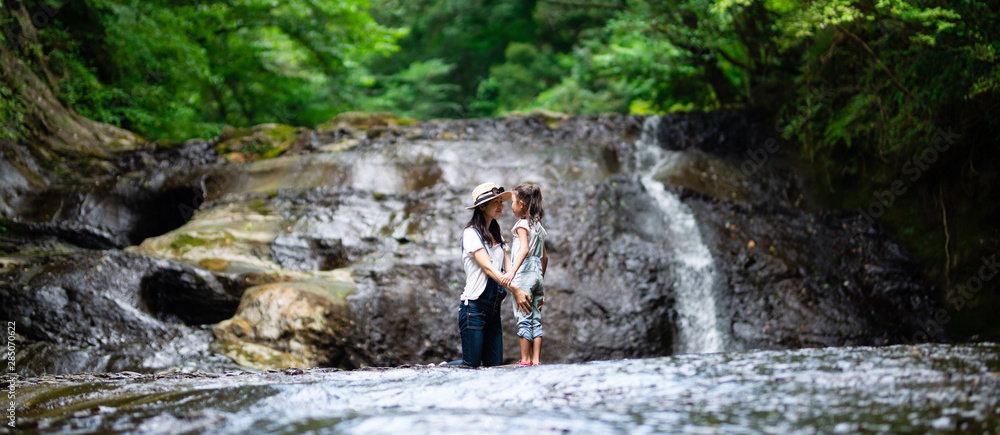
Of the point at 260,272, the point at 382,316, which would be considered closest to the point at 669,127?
the point at 382,316

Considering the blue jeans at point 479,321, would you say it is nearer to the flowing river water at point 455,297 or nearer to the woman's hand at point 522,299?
the woman's hand at point 522,299

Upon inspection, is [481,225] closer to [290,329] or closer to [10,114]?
[290,329]

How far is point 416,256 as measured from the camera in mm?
8680

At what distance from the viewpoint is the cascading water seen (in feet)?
26.7

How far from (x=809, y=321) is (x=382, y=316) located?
17.8 feet

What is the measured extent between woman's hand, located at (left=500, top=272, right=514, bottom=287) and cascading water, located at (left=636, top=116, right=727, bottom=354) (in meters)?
4.04

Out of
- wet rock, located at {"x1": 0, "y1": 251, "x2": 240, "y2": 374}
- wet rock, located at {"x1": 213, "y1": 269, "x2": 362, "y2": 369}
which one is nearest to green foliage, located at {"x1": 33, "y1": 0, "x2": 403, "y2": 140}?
wet rock, located at {"x1": 0, "y1": 251, "x2": 240, "y2": 374}

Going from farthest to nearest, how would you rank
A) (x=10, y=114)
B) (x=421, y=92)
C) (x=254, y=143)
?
(x=421, y=92) < (x=254, y=143) < (x=10, y=114)

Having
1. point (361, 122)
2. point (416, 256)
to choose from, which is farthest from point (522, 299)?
point (361, 122)

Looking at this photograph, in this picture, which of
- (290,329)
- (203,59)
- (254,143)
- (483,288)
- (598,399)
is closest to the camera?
(598,399)

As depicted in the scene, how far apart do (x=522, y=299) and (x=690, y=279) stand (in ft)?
14.8

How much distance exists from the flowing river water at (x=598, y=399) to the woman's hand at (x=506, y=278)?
2.90 feet

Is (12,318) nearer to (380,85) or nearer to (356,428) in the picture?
(356,428)

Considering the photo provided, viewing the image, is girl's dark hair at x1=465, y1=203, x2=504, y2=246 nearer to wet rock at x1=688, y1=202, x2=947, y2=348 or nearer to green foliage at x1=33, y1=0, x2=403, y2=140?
wet rock at x1=688, y1=202, x2=947, y2=348
